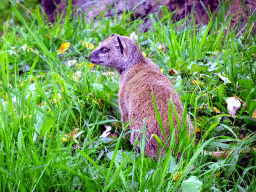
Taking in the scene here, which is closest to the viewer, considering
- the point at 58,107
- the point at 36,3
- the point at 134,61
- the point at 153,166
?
the point at 153,166

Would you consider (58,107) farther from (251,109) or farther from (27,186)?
(251,109)

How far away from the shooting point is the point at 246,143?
1.66 meters

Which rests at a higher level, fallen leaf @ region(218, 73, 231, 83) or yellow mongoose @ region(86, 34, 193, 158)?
yellow mongoose @ region(86, 34, 193, 158)

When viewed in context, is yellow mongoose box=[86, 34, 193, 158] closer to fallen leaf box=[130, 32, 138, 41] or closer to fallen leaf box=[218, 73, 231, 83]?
fallen leaf box=[218, 73, 231, 83]

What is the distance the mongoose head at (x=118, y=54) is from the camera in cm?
248

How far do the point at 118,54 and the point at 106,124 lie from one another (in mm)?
709

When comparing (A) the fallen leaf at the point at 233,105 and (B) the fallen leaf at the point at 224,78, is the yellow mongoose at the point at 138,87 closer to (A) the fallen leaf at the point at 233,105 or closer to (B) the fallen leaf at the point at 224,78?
(A) the fallen leaf at the point at 233,105

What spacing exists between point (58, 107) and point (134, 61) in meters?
0.80

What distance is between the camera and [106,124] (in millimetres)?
2203

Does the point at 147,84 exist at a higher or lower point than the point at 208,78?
higher

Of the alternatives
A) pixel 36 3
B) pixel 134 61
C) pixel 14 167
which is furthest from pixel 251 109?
pixel 36 3

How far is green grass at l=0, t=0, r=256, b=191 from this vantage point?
136 cm

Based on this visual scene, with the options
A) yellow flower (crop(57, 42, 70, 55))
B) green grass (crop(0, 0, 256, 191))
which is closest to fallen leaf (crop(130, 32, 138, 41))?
green grass (crop(0, 0, 256, 191))

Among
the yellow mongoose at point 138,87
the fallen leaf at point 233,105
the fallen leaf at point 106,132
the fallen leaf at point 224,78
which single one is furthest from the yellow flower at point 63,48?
the fallen leaf at point 233,105
